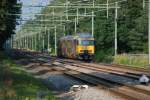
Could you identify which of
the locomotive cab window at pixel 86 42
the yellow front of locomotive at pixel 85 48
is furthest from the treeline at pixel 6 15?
the locomotive cab window at pixel 86 42

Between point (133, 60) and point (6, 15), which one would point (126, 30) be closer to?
point (133, 60)

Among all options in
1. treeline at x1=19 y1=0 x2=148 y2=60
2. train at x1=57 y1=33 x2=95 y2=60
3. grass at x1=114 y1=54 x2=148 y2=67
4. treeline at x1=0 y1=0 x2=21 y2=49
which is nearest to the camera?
treeline at x1=0 y1=0 x2=21 y2=49

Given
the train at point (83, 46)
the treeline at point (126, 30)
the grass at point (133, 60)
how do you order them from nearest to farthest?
the grass at point (133, 60) → the train at point (83, 46) → the treeline at point (126, 30)

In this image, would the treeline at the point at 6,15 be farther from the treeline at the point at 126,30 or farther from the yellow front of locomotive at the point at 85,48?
the treeline at the point at 126,30

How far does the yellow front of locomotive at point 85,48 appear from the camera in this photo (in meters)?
62.0

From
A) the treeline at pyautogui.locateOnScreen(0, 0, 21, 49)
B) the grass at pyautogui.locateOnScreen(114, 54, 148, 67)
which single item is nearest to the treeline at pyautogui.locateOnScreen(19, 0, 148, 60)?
the treeline at pyautogui.locateOnScreen(0, 0, 21, 49)

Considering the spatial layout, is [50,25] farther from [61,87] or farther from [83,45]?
[61,87]

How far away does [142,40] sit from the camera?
239 feet

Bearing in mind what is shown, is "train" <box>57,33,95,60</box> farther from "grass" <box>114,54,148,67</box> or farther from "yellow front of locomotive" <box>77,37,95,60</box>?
"grass" <box>114,54,148,67</box>

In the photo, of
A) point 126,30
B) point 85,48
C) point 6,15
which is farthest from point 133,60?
point 126,30

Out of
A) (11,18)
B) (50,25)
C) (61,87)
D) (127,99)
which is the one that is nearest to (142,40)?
(11,18)

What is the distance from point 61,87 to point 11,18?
45.3 meters

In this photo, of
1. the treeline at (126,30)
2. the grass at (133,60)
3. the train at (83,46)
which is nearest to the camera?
the grass at (133,60)

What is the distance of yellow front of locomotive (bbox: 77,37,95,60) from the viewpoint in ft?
203
